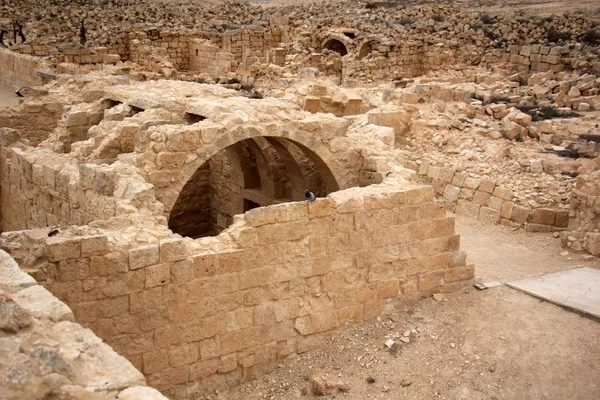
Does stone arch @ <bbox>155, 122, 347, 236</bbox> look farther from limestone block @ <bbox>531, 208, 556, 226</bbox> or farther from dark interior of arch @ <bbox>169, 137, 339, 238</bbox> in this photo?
limestone block @ <bbox>531, 208, 556, 226</bbox>

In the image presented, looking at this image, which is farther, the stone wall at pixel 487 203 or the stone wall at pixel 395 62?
the stone wall at pixel 395 62

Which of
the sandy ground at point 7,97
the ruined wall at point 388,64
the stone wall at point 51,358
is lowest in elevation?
the sandy ground at point 7,97

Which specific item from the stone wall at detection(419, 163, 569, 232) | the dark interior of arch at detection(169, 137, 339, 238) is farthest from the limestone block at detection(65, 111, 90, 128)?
the stone wall at detection(419, 163, 569, 232)

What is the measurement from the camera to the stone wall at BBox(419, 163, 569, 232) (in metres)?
10.2

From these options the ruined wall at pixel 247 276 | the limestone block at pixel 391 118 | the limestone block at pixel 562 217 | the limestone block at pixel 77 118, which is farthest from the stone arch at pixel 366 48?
the ruined wall at pixel 247 276

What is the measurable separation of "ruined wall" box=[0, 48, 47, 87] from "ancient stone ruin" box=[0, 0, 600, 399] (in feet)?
19.8

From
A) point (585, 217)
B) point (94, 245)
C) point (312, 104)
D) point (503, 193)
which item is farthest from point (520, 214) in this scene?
point (94, 245)

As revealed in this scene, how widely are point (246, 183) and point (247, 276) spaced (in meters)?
4.11

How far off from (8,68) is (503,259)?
598 inches

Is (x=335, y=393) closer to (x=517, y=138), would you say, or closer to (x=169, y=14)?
(x=517, y=138)

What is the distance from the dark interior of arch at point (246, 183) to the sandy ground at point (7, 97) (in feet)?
23.6

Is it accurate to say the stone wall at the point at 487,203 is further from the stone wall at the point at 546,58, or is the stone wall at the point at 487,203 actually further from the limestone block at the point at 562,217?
the stone wall at the point at 546,58

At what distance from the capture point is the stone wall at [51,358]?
120 inches

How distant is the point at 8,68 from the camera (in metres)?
19.1
